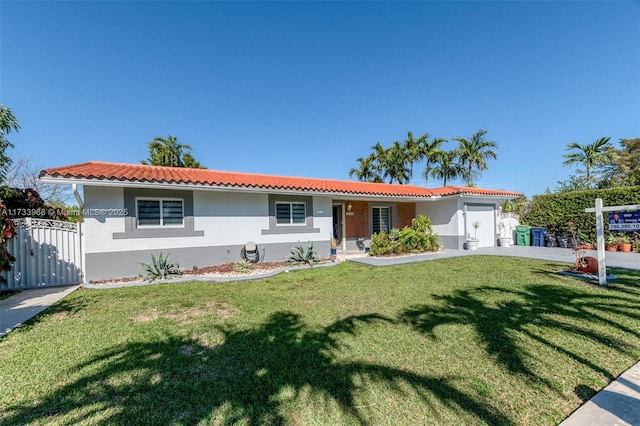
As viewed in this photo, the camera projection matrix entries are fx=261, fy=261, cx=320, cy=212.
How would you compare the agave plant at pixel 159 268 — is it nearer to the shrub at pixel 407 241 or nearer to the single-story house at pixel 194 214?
the single-story house at pixel 194 214

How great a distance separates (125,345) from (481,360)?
5.49 meters

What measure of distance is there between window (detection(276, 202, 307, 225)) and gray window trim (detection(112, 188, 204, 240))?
11.8 ft

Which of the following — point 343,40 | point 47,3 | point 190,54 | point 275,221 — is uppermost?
point 343,40

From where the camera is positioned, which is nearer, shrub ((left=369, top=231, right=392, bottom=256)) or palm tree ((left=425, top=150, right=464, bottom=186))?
shrub ((left=369, top=231, right=392, bottom=256))

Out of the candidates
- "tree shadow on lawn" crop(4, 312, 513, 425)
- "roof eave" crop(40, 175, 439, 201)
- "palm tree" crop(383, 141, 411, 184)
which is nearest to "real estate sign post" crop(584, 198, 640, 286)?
"tree shadow on lawn" crop(4, 312, 513, 425)

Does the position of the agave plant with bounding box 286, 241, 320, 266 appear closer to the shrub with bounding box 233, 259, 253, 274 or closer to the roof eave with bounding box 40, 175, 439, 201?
the shrub with bounding box 233, 259, 253, 274

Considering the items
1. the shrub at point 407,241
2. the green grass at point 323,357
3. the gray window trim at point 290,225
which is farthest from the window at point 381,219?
the green grass at point 323,357

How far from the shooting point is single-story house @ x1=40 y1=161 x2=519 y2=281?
9164 mm

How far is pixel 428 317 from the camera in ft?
17.5

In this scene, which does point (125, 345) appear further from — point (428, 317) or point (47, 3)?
point (47, 3)

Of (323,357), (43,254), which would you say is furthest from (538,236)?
(43,254)

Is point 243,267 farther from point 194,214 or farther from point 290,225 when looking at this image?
point 290,225

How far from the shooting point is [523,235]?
1823 centimetres

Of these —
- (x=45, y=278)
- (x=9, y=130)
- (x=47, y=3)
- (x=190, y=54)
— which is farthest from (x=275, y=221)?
(x=47, y=3)
